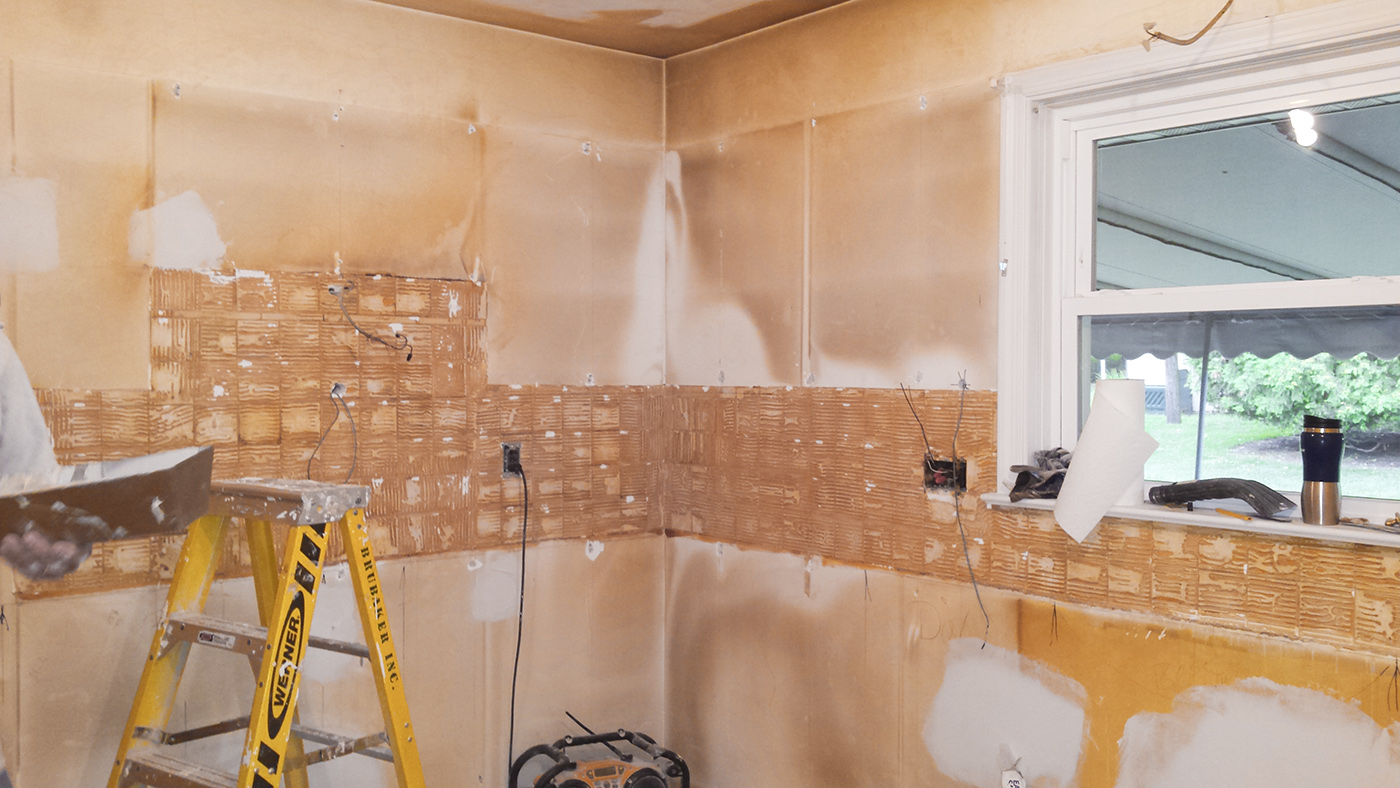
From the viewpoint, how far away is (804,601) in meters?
2.89

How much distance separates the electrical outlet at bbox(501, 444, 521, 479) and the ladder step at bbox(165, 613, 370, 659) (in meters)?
0.86

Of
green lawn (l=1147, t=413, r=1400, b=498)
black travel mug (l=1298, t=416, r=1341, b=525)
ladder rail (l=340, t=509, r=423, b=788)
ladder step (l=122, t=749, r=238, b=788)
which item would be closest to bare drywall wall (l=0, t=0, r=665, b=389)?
ladder rail (l=340, t=509, r=423, b=788)

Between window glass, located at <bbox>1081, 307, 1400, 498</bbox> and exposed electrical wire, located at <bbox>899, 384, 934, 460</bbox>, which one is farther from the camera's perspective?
exposed electrical wire, located at <bbox>899, 384, 934, 460</bbox>

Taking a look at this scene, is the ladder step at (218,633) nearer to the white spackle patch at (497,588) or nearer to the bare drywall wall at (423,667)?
the bare drywall wall at (423,667)

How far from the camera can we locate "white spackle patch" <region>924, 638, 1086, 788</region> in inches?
91.3

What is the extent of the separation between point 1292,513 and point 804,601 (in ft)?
4.30

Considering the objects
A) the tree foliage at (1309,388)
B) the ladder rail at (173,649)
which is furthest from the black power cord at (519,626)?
the tree foliage at (1309,388)

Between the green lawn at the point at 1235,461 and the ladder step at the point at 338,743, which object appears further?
the ladder step at the point at 338,743

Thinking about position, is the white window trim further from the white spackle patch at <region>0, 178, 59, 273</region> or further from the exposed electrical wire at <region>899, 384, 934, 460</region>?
the white spackle patch at <region>0, 178, 59, 273</region>

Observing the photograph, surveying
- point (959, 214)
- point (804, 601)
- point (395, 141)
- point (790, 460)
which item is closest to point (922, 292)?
point (959, 214)

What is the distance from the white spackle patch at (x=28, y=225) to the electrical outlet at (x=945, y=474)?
7.23 feet

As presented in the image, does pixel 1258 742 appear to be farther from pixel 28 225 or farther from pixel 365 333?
pixel 28 225

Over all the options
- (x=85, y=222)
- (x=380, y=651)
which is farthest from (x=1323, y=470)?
(x=85, y=222)

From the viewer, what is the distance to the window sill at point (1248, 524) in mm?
1853
